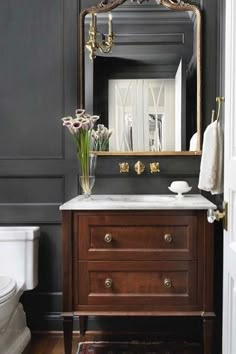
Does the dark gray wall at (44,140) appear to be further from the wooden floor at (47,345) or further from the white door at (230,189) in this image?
the white door at (230,189)

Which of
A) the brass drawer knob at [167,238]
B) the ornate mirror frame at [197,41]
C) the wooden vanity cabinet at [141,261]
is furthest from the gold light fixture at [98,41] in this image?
the brass drawer knob at [167,238]

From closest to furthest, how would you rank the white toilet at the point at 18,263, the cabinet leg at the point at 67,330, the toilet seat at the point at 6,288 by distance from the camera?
the toilet seat at the point at 6,288 < the cabinet leg at the point at 67,330 < the white toilet at the point at 18,263

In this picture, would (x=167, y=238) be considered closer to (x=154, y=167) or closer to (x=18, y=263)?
(x=154, y=167)

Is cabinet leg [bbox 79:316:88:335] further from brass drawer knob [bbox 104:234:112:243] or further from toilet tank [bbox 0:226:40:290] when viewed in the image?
brass drawer knob [bbox 104:234:112:243]

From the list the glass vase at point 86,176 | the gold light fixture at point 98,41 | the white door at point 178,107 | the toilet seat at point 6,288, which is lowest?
the toilet seat at point 6,288

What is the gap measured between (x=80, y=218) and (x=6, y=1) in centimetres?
154

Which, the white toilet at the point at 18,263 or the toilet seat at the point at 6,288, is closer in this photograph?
the toilet seat at the point at 6,288

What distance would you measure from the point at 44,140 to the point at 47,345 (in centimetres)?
127

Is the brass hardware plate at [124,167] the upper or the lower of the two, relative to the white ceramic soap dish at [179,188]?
upper

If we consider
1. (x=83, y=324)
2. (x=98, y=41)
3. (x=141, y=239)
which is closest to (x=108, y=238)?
(x=141, y=239)

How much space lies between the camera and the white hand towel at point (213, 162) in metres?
1.88

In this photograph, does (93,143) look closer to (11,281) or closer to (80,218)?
(80,218)

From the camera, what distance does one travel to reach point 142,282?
1.81 metres

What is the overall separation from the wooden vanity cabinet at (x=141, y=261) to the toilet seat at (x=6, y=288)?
0.90ft
